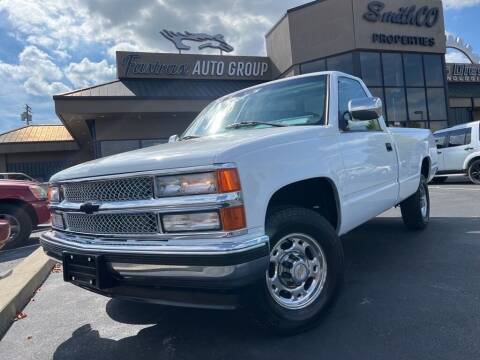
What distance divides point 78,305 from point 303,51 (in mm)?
20073

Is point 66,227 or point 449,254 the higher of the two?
point 66,227

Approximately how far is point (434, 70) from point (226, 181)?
24.3 meters

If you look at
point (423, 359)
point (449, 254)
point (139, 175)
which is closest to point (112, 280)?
point (139, 175)

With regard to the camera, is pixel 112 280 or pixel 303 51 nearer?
pixel 112 280

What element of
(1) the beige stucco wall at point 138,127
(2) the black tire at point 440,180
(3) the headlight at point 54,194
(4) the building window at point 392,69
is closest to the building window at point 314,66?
(4) the building window at point 392,69

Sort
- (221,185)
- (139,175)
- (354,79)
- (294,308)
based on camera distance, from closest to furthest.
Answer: (221,185) → (139,175) → (294,308) → (354,79)

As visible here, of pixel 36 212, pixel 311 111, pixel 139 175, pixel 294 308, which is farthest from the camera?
pixel 36 212

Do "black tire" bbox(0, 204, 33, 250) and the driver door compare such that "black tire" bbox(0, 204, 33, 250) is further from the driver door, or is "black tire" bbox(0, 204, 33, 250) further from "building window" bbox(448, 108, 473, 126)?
"building window" bbox(448, 108, 473, 126)

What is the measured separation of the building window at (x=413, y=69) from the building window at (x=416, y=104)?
41 centimetres

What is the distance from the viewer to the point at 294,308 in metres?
2.89

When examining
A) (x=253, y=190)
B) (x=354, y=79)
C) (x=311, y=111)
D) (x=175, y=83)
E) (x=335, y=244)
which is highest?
(x=175, y=83)

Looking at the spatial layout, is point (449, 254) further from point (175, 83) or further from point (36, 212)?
point (175, 83)

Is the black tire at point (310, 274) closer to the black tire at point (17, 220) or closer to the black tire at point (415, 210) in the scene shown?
the black tire at point (415, 210)

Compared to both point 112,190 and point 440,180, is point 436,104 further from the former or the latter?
point 112,190
